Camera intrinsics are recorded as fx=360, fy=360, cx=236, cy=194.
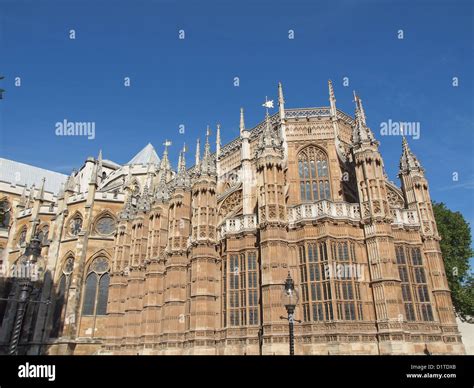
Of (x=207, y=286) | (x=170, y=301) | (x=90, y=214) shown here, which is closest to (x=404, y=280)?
(x=207, y=286)

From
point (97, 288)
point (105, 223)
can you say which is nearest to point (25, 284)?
point (97, 288)

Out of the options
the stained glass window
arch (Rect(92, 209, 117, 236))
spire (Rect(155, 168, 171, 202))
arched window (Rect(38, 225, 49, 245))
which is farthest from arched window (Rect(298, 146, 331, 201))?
arched window (Rect(38, 225, 49, 245))

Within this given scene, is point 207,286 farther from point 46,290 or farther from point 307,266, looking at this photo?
point 46,290

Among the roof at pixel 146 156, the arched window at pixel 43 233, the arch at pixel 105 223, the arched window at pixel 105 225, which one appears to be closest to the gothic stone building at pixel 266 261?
the arch at pixel 105 223

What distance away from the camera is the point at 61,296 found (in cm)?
3716

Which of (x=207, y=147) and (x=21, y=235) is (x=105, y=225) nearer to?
(x=21, y=235)

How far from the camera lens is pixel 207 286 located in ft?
76.0

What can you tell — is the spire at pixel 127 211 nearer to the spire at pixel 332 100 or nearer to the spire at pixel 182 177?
the spire at pixel 182 177

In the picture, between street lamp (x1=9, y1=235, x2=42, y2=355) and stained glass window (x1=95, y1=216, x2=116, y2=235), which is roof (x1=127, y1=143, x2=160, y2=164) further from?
street lamp (x1=9, y1=235, x2=42, y2=355)

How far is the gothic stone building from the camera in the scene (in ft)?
62.6

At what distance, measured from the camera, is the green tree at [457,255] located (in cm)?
3048

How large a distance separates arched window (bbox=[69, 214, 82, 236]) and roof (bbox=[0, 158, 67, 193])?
75.2ft

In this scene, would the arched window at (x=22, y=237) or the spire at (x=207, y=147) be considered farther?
the arched window at (x=22, y=237)

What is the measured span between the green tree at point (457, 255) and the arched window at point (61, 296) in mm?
36141
